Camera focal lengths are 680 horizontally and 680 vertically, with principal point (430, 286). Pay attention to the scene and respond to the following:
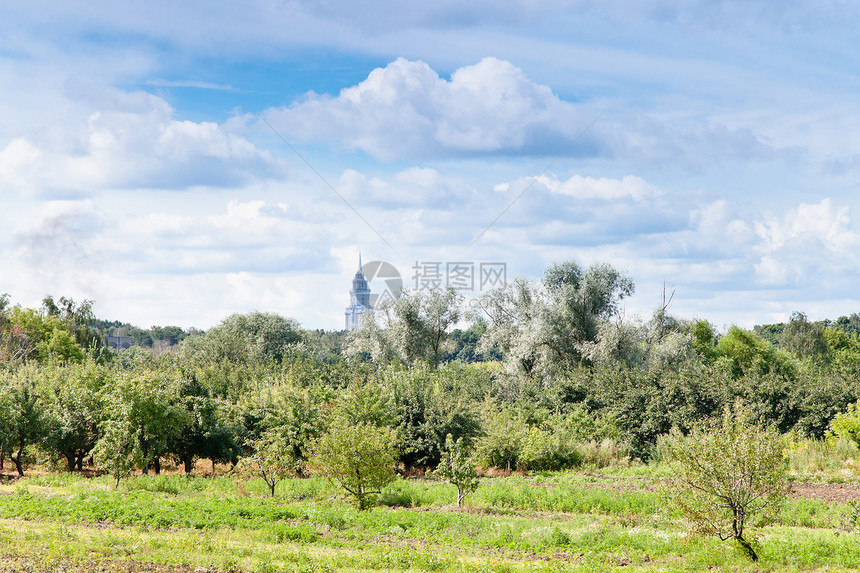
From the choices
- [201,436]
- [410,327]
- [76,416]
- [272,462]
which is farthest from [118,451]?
[410,327]

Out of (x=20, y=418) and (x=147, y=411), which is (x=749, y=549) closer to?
(x=147, y=411)

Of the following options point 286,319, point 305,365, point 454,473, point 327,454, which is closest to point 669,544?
point 454,473

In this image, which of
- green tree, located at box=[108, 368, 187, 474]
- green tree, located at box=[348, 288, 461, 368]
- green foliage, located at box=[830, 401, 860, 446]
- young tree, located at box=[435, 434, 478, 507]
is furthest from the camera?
green tree, located at box=[348, 288, 461, 368]

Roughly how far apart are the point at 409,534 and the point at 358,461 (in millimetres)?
4273

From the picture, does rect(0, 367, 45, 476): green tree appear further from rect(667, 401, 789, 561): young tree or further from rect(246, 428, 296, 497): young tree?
rect(667, 401, 789, 561): young tree

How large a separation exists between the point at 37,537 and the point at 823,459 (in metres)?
25.7

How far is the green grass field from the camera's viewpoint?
41.1 feet

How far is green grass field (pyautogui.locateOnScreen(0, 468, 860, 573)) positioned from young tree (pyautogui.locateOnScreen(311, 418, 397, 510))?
0.68 meters

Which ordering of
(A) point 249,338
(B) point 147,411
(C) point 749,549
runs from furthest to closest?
(A) point 249,338
(B) point 147,411
(C) point 749,549

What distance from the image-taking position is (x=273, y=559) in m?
13.0

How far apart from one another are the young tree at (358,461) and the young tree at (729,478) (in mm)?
9126

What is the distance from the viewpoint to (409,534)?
15.2 m

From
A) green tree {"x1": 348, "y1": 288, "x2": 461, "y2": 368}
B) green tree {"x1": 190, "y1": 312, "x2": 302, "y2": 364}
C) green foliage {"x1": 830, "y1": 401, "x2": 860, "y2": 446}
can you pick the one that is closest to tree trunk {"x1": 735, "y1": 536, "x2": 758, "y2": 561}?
green foliage {"x1": 830, "y1": 401, "x2": 860, "y2": 446}

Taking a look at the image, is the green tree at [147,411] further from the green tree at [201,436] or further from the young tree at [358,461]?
the young tree at [358,461]
